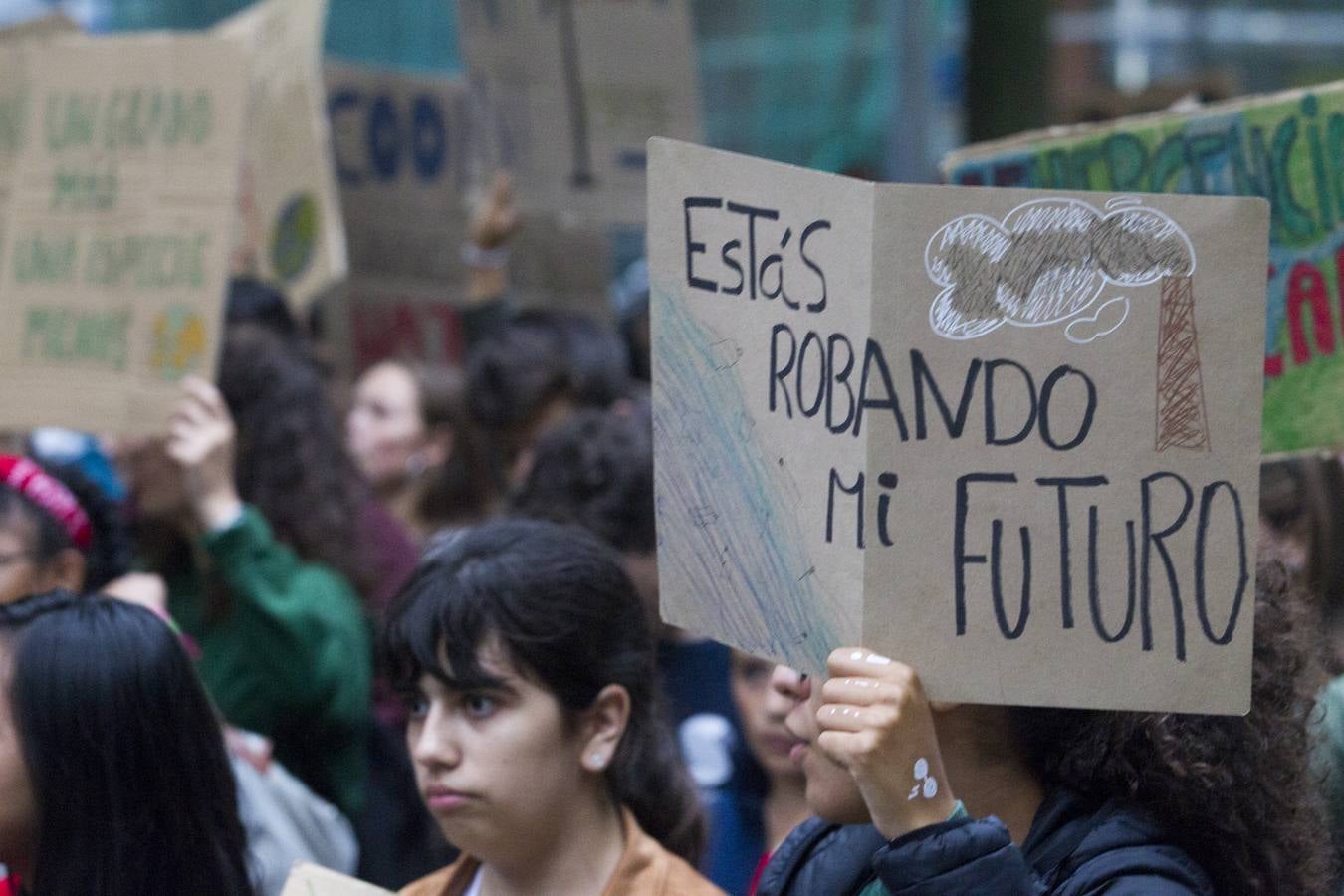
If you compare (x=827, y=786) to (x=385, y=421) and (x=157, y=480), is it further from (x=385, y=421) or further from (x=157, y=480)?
(x=385, y=421)

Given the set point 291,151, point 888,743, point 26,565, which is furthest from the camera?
point 291,151

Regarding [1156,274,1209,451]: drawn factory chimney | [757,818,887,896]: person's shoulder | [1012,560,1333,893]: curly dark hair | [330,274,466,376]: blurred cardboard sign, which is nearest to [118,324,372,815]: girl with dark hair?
[330,274,466,376]: blurred cardboard sign

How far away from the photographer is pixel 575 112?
199 inches

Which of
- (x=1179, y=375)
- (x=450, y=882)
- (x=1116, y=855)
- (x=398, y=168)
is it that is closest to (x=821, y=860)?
(x=1116, y=855)

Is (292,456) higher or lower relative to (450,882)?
higher

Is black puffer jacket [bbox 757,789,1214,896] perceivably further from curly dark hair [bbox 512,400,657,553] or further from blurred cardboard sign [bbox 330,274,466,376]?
blurred cardboard sign [bbox 330,274,466,376]

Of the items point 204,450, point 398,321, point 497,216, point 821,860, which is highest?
point 497,216

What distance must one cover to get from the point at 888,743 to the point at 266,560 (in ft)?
7.27

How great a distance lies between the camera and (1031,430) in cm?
181

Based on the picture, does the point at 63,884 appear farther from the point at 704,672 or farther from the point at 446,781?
the point at 704,672

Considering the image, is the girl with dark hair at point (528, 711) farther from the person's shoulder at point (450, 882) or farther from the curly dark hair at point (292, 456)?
the curly dark hair at point (292, 456)

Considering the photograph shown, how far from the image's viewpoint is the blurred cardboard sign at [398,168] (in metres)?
5.45

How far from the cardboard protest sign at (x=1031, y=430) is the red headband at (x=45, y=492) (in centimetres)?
191

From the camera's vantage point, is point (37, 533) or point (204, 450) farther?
point (204, 450)
